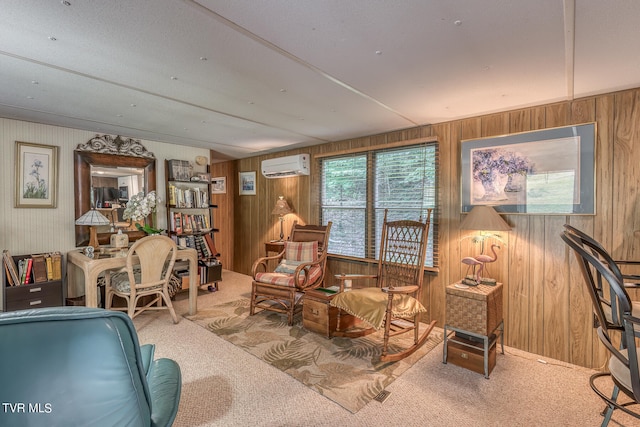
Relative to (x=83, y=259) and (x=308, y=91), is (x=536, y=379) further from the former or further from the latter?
(x=83, y=259)

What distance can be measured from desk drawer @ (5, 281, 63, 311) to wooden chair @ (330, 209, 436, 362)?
315 cm

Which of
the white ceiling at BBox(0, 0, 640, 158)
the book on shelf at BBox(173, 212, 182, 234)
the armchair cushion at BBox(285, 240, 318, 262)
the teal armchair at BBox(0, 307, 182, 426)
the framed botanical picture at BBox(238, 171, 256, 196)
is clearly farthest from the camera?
the framed botanical picture at BBox(238, 171, 256, 196)

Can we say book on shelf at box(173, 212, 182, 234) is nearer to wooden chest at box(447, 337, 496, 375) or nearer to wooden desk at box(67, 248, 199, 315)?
wooden desk at box(67, 248, 199, 315)

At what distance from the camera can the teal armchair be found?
0.70 metres

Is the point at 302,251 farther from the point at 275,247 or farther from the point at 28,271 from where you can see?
the point at 28,271

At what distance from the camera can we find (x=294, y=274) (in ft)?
11.6

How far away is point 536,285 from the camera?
283 centimetres

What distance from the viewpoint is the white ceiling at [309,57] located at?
148 cm

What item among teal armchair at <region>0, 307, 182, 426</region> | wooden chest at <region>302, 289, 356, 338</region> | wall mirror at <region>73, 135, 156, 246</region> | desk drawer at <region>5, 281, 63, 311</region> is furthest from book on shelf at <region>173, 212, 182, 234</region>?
teal armchair at <region>0, 307, 182, 426</region>

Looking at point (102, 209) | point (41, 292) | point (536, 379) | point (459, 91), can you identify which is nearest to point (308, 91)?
point (459, 91)

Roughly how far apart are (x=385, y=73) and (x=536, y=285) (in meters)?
2.39

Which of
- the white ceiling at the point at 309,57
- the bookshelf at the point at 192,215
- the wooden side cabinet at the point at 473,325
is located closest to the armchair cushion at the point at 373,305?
the wooden side cabinet at the point at 473,325

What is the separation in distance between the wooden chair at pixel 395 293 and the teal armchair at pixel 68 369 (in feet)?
6.94

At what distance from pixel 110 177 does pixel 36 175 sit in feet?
2.40
